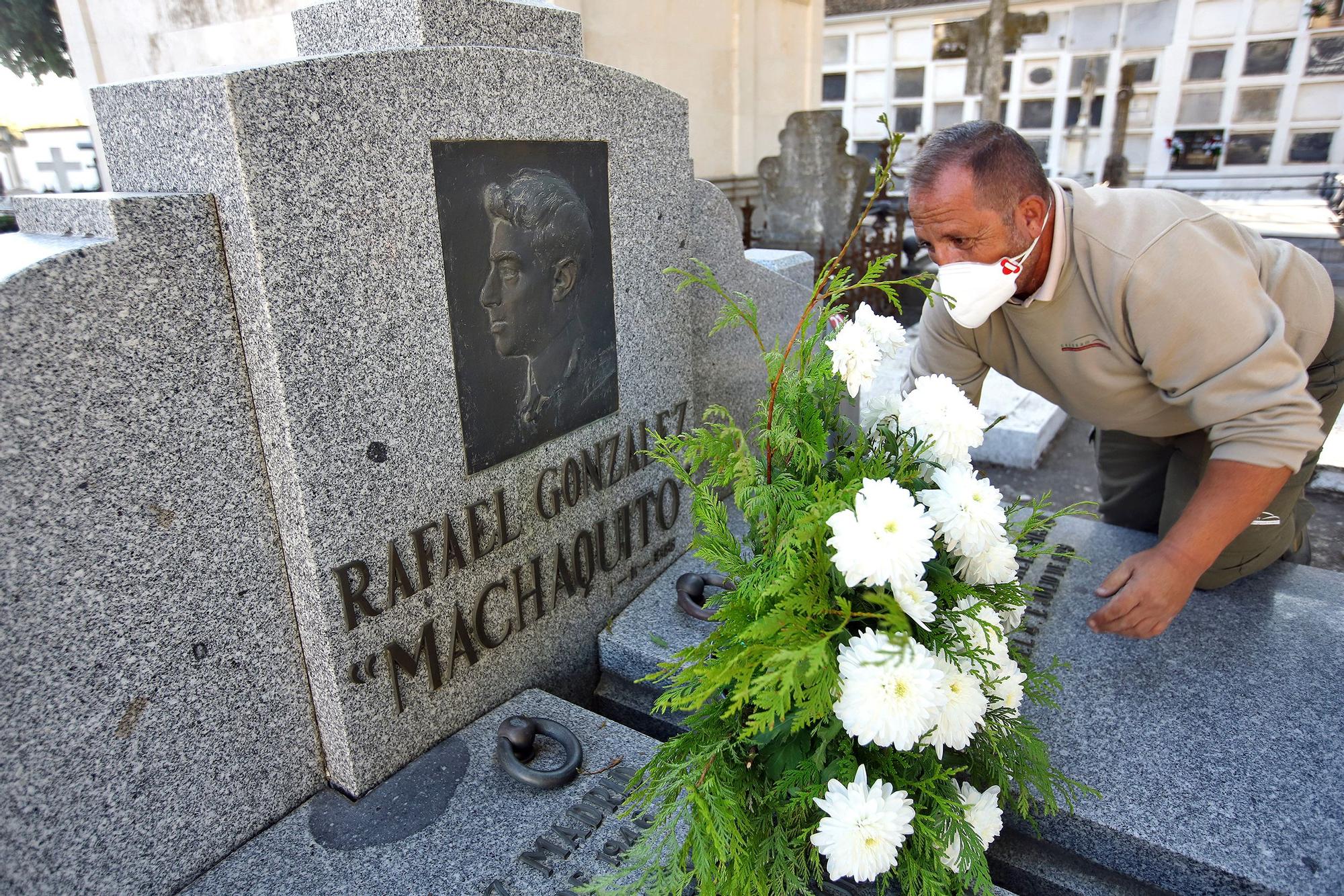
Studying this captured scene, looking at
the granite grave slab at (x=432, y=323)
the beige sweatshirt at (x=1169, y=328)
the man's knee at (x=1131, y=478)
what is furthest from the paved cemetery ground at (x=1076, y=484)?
the granite grave slab at (x=432, y=323)

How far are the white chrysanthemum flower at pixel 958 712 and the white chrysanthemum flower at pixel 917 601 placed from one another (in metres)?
0.11

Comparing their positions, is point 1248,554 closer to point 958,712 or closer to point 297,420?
point 958,712

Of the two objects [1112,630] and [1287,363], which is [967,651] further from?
[1287,363]

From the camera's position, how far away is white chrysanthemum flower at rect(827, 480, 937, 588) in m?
1.19

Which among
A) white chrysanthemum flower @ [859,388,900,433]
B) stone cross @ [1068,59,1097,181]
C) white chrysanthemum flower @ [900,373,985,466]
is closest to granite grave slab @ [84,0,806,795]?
white chrysanthemum flower @ [859,388,900,433]

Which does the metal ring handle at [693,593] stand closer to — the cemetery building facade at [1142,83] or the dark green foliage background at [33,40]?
the dark green foliage background at [33,40]

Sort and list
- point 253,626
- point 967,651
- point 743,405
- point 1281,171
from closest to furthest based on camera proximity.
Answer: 1. point 967,651
2. point 253,626
3. point 743,405
4. point 1281,171

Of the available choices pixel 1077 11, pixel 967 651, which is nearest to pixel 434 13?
pixel 967 651

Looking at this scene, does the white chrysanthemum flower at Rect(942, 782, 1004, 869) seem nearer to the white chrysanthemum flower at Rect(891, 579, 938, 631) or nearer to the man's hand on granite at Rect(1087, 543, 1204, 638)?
the white chrysanthemum flower at Rect(891, 579, 938, 631)

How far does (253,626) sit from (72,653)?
12.4 inches

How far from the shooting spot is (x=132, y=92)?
60.8 inches

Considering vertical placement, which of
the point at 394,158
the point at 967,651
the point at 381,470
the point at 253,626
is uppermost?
the point at 394,158

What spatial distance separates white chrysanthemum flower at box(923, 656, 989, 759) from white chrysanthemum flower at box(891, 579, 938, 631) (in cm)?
11

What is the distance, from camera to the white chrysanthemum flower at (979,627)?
4.44 ft
